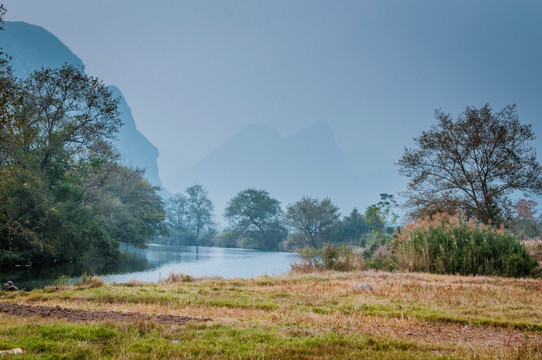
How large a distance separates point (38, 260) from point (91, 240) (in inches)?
142

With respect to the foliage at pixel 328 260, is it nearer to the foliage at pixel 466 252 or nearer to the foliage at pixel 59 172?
the foliage at pixel 466 252

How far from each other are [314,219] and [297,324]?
5500 centimetres

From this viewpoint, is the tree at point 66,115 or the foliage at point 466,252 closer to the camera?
the foliage at point 466,252

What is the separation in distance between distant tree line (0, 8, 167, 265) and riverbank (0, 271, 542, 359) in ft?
39.0

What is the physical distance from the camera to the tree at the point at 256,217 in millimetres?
68500

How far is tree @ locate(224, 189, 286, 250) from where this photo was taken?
225ft

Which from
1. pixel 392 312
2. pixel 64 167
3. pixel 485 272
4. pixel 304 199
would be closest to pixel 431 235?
pixel 485 272

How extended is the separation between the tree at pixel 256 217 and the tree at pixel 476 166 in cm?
4642

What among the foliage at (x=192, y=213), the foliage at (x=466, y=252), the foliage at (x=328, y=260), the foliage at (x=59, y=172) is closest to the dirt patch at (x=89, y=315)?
the foliage at (x=328, y=260)

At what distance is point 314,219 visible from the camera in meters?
60.1

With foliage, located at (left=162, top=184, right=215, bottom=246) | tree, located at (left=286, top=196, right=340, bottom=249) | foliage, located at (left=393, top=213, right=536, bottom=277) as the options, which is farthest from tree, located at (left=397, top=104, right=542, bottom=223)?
foliage, located at (left=162, top=184, right=215, bottom=246)

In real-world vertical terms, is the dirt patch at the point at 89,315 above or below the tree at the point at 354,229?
below

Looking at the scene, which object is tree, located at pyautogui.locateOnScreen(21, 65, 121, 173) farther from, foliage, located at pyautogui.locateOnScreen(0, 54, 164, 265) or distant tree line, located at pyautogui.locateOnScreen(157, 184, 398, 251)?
distant tree line, located at pyautogui.locateOnScreen(157, 184, 398, 251)

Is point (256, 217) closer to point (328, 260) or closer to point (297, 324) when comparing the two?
point (328, 260)
